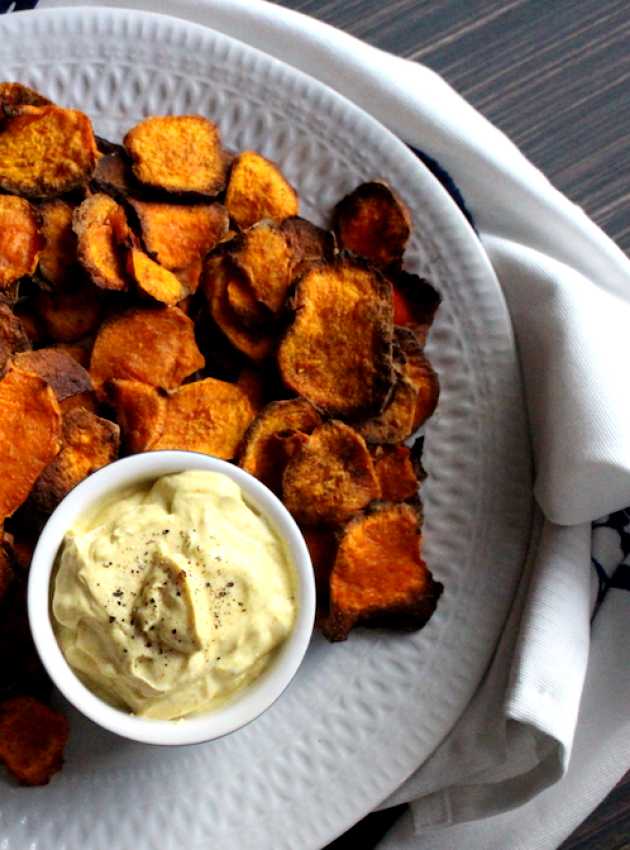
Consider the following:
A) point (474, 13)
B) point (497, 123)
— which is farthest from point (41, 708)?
point (474, 13)

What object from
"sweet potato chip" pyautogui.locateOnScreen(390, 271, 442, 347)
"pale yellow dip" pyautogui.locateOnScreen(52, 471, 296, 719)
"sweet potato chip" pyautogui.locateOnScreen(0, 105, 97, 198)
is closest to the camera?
"pale yellow dip" pyautogui.locateOnScreen(52, 471, 296, 719)

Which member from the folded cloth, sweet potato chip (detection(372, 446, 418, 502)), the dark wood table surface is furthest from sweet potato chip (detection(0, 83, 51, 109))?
sweet potato chip (detection(372, 446, 418, 502))

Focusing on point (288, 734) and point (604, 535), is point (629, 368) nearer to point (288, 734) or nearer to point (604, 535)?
point (604, 535)

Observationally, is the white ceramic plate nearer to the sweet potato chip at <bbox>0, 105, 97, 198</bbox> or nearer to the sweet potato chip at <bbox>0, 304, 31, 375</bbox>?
the sweet potato chip at <bbox>0, 105, 97, 198</bbox>

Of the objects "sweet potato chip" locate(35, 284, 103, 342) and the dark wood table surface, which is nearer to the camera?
"sweet potato chip" locate(35, 284, 103, 342)

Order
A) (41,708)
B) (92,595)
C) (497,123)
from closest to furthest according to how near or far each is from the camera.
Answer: (92,595)
(41,708)
(497,123)

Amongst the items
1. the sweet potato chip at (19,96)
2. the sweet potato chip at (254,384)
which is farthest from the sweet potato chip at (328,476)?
the sweet potato chip at (19,96)

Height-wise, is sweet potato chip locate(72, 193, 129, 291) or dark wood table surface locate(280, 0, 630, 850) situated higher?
dark wood table surface locate(280, 0, 630, 850)
